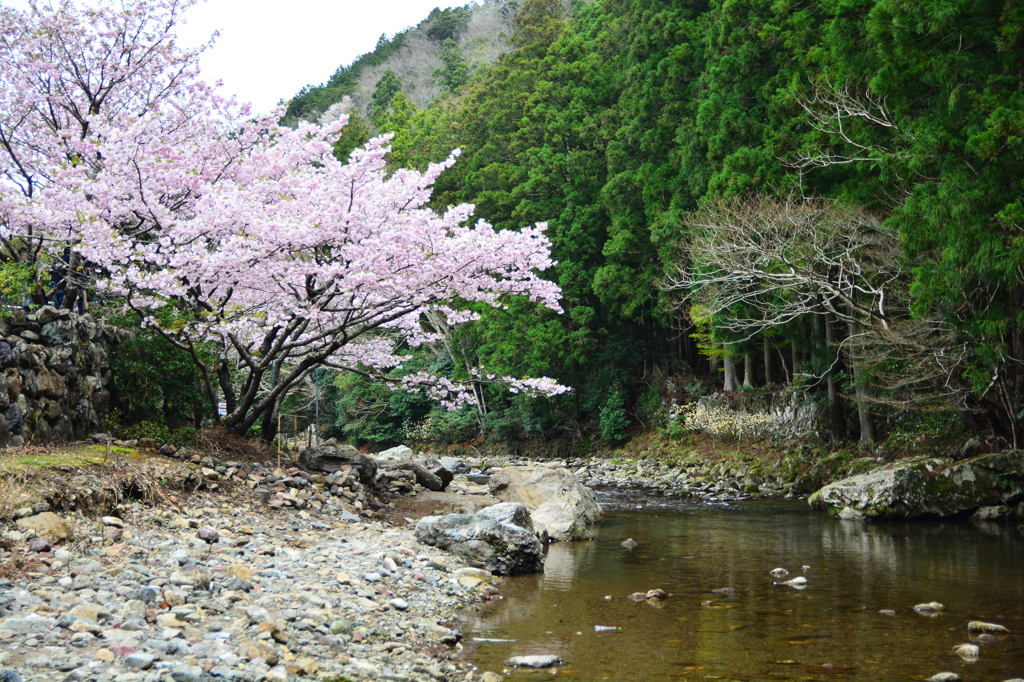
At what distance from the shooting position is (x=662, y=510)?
14.2 m

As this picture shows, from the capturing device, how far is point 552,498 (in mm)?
12008

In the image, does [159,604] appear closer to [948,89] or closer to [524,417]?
[948,89]

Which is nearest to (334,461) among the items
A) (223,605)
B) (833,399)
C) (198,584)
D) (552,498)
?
(552,498)

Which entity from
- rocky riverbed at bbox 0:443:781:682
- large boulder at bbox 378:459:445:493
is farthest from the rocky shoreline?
large boulder at bbox 378:459:445:493

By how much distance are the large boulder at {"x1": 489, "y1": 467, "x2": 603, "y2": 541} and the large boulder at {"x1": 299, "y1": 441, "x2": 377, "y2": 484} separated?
2.19 meters

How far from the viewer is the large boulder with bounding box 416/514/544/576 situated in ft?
27.5

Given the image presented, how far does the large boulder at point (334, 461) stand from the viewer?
11531 millimetres

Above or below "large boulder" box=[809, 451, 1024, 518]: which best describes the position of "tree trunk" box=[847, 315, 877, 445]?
above

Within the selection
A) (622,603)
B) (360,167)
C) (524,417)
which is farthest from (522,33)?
(622,603)

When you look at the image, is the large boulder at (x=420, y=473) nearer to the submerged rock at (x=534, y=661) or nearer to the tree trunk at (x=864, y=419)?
the submerged rock at (x=534, y=661)

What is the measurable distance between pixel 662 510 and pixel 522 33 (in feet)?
73.5

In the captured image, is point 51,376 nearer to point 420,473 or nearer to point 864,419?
point 420,473

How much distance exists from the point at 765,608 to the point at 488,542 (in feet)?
9.91

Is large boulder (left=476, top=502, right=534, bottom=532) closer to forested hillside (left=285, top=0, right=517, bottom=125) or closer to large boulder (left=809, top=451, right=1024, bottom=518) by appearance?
large boulder (left=809, top=451, right=1024, bottom=518)
